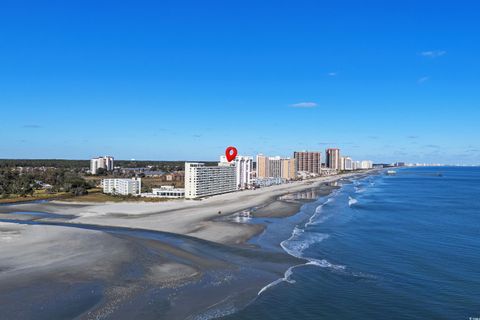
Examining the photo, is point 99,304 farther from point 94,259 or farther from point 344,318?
point 344,318

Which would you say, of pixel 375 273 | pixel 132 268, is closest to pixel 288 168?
pixel 375 273

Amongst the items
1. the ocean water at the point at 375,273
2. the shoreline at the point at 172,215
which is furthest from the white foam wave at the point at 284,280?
the shoreline at the point at 172,215

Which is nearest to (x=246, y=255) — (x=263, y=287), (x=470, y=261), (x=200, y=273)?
(x=200, y=273)

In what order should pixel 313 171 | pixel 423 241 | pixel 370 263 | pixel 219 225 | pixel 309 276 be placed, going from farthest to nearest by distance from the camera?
pixel 313 171 < pixel 219 225 < pixel 423 241 < pixel 370 263 < pixel 309 276

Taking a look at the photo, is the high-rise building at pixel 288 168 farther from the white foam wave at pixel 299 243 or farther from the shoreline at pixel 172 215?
the white foam wave at pixel 299 243

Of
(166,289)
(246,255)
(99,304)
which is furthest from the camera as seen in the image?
(246,255)

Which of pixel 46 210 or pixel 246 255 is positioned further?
pixel 46 210

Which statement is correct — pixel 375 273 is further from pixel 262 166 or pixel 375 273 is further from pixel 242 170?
pixel 262 166
